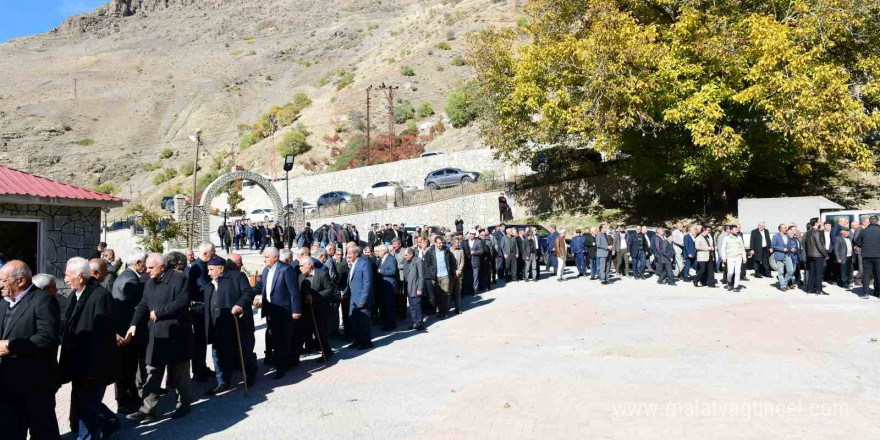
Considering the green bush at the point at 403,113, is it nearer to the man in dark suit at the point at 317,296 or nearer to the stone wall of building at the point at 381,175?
the stone wall of building at the point at 381,175

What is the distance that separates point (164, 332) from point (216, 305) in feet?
3.73

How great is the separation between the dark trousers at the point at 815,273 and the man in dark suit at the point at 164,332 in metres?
13.3

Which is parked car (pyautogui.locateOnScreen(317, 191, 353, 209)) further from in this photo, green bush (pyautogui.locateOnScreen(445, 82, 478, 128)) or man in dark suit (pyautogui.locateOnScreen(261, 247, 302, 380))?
man in dark suit (pyautogui.locateOnScreen(261, 247, 302, 380))

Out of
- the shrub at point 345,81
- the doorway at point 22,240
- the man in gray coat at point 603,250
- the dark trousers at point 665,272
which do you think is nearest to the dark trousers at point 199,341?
the doorway at point 22,240

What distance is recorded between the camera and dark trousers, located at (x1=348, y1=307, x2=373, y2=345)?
934 cm

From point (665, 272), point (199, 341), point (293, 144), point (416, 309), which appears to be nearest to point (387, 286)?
point (416, 309)

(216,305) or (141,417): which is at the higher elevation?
(216,305)

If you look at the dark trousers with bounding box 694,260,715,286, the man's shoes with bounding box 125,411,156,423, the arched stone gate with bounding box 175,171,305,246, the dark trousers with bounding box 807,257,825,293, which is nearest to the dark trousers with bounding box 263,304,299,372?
the man's shoes with bounding box 125,411,156,423

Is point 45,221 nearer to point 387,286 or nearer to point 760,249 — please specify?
point 387,286

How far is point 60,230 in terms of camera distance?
11.3 m

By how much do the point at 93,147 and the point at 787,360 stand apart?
302 feet

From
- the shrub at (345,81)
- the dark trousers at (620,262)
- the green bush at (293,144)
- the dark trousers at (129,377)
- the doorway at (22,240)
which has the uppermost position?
the shrub at (345,81)

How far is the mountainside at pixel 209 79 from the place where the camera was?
236 feet

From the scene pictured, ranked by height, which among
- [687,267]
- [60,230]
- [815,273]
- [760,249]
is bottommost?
[815,273]
